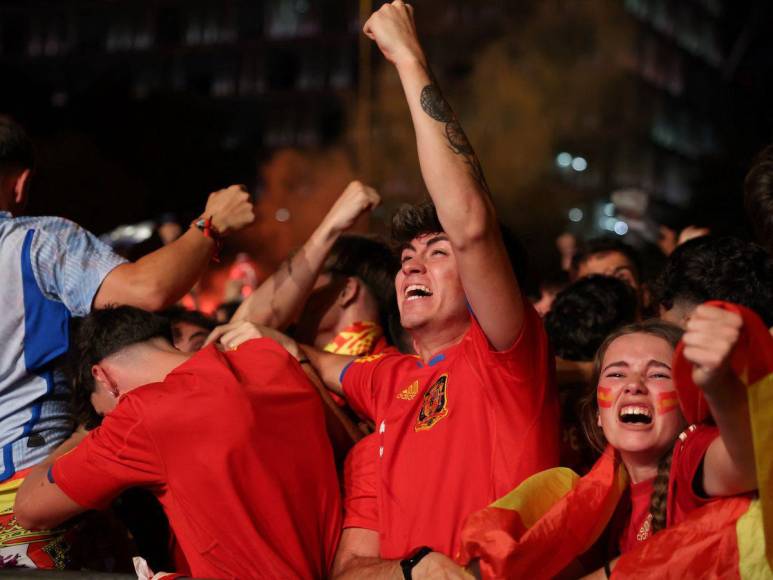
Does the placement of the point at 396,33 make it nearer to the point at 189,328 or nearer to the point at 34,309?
the point at 34,309

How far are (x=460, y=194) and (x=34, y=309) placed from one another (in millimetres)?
1904

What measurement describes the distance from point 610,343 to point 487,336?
50 cm

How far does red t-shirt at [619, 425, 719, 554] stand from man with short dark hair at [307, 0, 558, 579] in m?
0.33

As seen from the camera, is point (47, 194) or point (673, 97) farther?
point (673, 97)

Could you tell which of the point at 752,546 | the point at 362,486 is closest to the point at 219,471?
the point at 362,486

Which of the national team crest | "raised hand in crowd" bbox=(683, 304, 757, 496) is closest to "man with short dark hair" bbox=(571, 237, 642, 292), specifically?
the national team crest

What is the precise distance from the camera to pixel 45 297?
436cm

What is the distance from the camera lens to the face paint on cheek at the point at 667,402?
3.44 m

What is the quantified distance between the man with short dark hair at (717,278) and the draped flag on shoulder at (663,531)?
1.22m

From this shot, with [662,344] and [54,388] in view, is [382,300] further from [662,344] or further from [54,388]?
[662,344]

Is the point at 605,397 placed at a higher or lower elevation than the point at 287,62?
higher

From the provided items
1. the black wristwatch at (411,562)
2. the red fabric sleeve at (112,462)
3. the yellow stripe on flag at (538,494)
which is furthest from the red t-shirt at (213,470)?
the yellow stripe on flag at (538,494)

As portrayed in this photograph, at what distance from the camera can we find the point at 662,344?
3590mm

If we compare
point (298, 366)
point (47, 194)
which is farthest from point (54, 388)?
point (47, 194)
